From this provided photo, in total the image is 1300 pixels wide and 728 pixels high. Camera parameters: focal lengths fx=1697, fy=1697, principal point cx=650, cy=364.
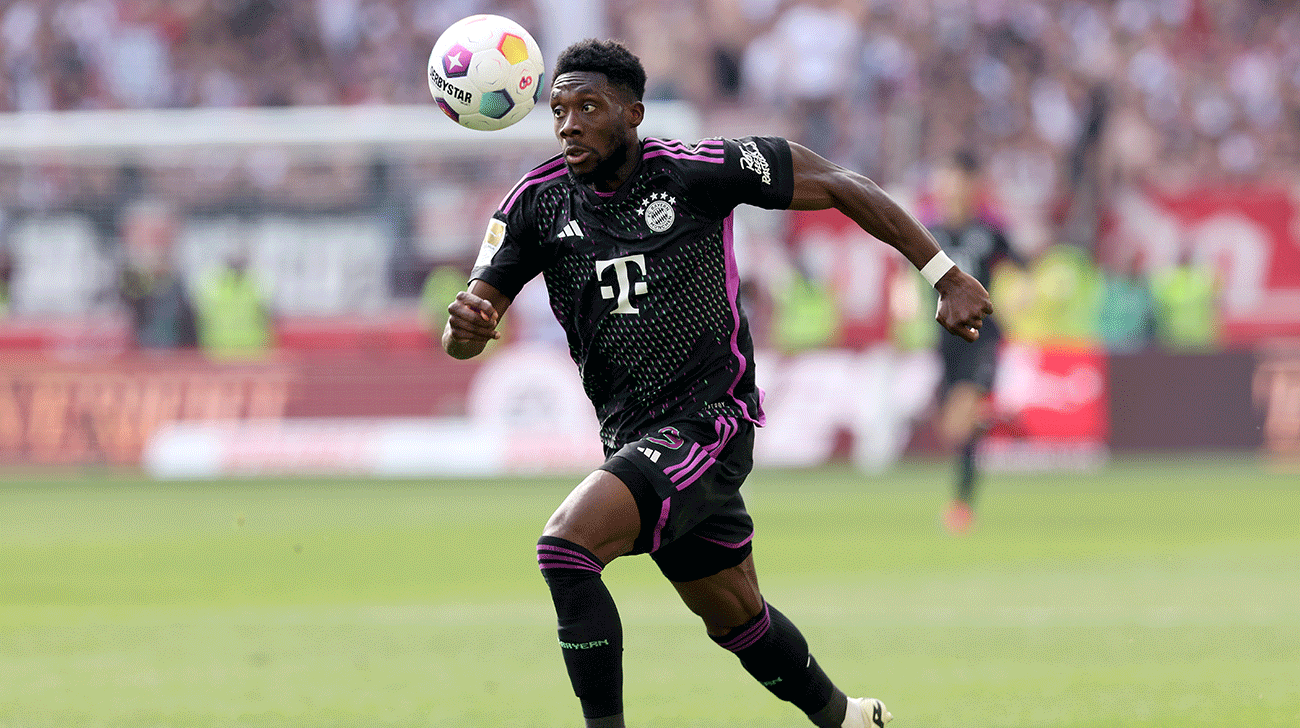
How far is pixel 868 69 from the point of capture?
22312 millimetres

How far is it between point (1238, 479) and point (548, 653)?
10.4 m

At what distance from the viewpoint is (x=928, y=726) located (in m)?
5.86

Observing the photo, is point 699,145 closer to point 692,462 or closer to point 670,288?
point 670,288

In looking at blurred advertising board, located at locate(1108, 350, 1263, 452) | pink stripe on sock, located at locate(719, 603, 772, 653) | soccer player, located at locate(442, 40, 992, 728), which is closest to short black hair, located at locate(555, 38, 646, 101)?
soccer player, located at locate(442, 40, 992, 728)

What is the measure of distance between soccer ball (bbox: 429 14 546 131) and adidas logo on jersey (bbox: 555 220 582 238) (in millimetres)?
435

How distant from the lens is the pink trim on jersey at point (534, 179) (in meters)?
5.17

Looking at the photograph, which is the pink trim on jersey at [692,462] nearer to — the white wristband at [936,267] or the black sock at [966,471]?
the white wristband at [936,267]

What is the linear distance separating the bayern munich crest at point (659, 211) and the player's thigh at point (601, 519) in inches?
30.7

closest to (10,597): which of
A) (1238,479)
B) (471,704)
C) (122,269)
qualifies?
(471,704)

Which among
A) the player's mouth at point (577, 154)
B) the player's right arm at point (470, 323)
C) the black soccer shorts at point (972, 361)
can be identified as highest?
the player's mouth at point (577, 154)

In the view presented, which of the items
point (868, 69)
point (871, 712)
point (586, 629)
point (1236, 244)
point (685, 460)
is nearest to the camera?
point (586, 629)

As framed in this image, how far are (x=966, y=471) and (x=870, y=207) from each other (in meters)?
7.51

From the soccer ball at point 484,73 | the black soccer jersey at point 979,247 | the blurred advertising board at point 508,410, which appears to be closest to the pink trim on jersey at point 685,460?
the soccer ball at point 484,73

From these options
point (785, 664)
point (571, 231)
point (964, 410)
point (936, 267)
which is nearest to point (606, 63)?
point (571, 231)
